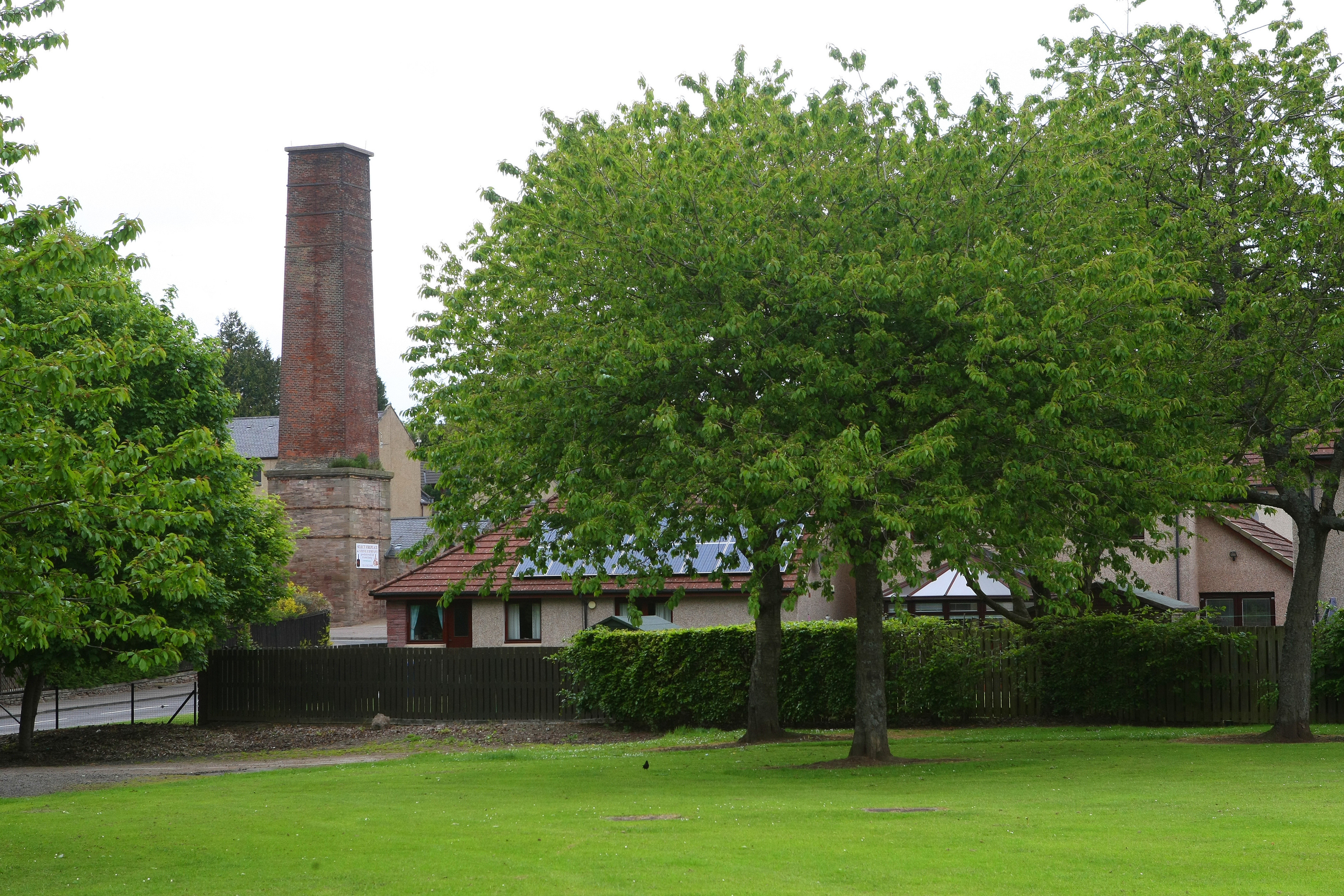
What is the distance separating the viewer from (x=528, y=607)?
1407 inches

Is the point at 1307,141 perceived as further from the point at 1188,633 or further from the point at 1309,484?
the point at 1188,633

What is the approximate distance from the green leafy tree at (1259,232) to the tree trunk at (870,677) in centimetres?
540

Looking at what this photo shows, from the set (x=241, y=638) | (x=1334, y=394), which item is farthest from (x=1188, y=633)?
(x=241, y=638)

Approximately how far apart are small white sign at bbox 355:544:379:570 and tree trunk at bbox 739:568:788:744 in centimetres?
3056

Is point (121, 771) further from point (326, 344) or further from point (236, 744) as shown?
point (326, 344)

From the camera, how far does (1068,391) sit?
14.9m

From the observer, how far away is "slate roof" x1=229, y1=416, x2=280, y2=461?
74.2m

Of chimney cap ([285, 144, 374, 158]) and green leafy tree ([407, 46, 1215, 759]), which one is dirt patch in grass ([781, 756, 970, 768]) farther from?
chimney cap ([285, 144, 374, 158])

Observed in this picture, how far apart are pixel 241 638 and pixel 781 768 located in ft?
69.5

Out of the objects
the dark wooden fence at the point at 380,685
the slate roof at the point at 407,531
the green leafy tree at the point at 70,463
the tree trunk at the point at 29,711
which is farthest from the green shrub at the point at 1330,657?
the slate roof at the point at 407,531

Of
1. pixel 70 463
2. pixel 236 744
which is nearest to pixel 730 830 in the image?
pixel 70 463

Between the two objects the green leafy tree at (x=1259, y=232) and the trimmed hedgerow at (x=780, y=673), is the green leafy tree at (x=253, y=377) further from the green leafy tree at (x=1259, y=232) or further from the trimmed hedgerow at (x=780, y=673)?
the green leafy tree at (x=1259, y=232)

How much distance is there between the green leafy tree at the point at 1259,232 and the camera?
62.8 ft

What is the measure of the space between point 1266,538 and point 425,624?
23776 mm
